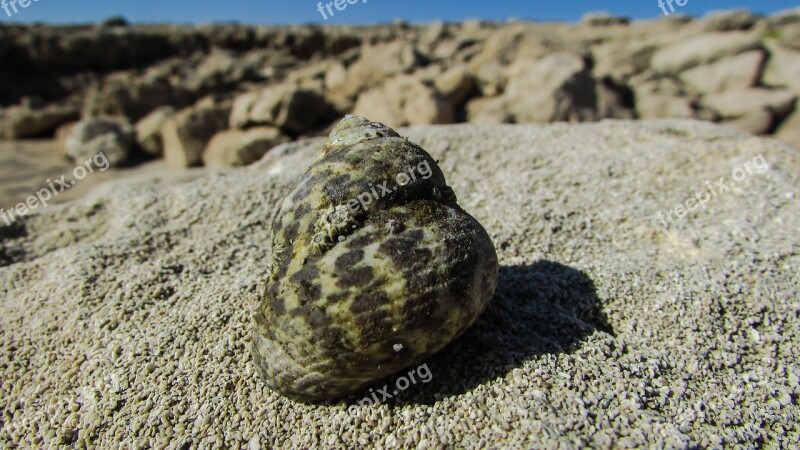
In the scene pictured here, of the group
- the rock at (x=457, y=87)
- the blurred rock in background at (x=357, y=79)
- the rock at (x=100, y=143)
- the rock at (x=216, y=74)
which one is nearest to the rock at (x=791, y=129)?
the blurred rock in background at (x=357, y=79)

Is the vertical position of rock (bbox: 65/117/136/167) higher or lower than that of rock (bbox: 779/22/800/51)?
higher

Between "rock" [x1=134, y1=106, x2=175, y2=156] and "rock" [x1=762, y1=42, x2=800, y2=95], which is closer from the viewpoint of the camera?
"rock" [x1=762, y1=42, x2=800, y2=95]

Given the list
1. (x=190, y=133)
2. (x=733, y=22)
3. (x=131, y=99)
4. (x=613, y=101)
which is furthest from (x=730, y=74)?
(x=131, y=99)

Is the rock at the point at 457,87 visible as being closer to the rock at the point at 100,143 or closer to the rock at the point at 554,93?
the rock at the point at 554,93

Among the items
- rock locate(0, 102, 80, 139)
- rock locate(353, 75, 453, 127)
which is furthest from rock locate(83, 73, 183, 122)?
rock locate(353, 75, 453, 127)

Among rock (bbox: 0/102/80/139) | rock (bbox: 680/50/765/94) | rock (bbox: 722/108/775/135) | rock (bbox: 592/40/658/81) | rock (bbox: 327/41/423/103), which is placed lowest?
rock (bbox: 722/108/775/135)

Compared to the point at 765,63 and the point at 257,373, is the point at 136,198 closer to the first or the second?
the point at 257,373

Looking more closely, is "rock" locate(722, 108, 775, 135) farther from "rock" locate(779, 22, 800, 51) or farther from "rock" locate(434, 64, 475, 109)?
"rock" locate(434, 64, 475, 109)

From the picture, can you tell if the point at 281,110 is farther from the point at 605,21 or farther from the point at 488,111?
the point at 605,21
